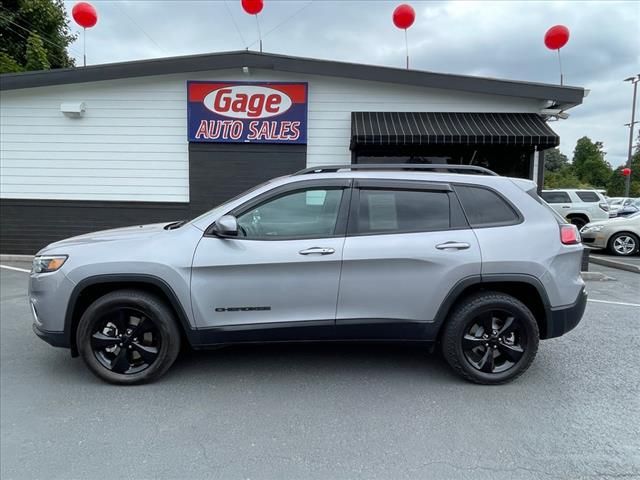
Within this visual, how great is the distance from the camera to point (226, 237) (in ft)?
11.1

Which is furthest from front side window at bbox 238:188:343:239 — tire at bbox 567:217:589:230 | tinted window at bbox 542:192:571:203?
A: tire at bbox 567:217:589:230

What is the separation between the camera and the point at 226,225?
324cm

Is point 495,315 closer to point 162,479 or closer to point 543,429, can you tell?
point 543,429

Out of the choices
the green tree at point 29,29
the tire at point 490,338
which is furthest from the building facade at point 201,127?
the green tree at point 29,29

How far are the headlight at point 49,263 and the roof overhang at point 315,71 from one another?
20.7ft

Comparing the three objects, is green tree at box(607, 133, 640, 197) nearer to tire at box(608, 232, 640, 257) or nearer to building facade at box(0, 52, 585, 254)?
tire at box(608, 232, 640, 257)

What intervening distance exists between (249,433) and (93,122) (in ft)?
28.1

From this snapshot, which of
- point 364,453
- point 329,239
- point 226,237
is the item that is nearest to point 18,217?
point 226,237

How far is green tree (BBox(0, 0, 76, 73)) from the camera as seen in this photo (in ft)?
53.2

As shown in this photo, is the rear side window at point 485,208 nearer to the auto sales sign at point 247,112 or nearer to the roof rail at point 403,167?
the roof rail at point 403,167

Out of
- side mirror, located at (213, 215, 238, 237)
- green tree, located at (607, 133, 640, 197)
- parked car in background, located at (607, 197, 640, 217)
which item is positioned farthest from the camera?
green tree, located at (607, 133, 640, 197)

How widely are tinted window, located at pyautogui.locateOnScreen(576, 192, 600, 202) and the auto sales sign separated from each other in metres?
11.8

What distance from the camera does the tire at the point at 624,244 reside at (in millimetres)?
11055

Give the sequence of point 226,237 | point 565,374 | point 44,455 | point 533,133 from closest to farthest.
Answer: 1. point 44,455
2. point 226,237
3. point 565,374
4. point 533,133
